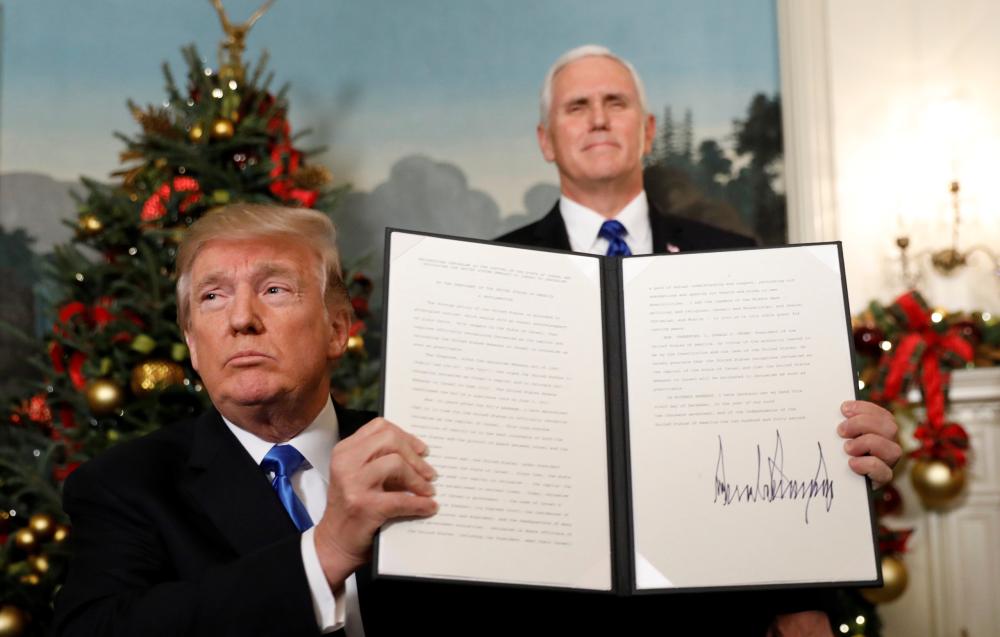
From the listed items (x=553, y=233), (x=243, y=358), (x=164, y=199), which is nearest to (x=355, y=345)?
(x=164, y=199)

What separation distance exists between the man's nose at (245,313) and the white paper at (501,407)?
346 mm

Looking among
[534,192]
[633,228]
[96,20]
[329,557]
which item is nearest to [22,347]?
[96,20]

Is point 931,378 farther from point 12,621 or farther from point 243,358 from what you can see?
point 12,621

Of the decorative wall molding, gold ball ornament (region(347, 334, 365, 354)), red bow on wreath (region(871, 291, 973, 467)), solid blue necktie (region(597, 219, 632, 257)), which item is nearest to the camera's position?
solid blue necktie (region(597, 219, 632, 257))

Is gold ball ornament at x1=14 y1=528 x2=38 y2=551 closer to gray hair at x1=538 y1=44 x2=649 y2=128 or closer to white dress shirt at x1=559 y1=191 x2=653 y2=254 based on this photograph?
white dress shirt at x1=559 y1=191 x2=653 y2=254

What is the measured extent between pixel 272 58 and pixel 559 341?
12.8ft

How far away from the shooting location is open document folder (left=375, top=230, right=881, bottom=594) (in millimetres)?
1797

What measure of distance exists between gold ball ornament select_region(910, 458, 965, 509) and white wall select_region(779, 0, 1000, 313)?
76 cm

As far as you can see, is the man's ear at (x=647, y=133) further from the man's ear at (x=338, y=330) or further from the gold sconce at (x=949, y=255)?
the gold sconce at (x=949, y=255)

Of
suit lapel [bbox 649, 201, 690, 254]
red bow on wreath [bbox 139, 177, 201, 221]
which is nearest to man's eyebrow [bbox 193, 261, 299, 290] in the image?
suit lapel [bbox 649, 201, 690, 254]

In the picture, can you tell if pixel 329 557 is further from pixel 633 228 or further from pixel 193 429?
pixel 633 228

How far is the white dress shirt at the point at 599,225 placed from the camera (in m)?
3.18
